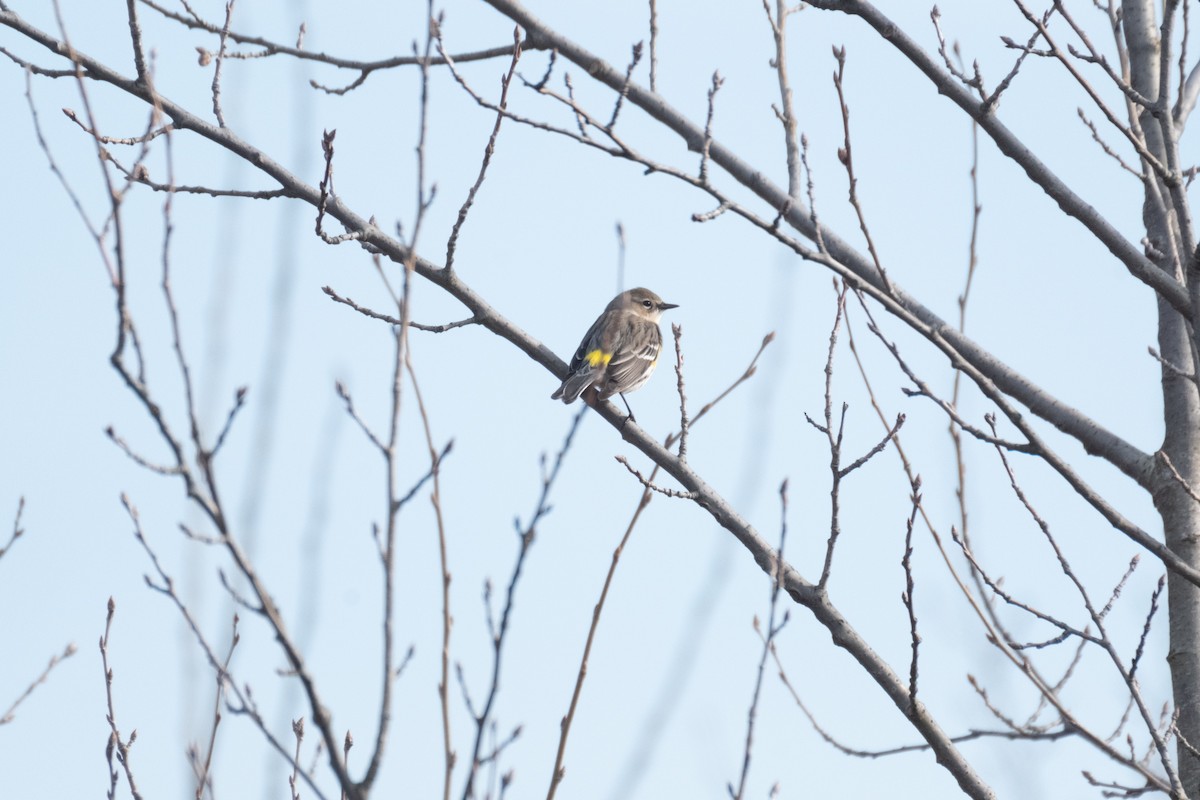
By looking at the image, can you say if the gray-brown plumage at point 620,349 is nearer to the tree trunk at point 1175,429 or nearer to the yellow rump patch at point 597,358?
the yellow rump patch at point 597,358

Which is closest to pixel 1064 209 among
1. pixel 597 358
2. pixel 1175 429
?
pixel 1175 429

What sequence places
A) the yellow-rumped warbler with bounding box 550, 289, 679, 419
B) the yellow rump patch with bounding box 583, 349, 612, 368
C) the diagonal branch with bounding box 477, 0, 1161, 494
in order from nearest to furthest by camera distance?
the diagonal branch with bounding box 477, 0, 1161, 494 < the yellow-rumped warbler with bounding box 550, 289, 679, 419 < the yellow rump patch with bounding box 583, 349, 612, 368

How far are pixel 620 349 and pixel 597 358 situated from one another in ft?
1.10

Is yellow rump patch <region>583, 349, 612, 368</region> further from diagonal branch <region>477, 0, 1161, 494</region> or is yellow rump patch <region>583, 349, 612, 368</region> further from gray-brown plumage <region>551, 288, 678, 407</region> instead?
diagonal branch <region>477, 0, 1161, 494</region>

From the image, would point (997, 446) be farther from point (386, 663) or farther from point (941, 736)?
point (386, 663)

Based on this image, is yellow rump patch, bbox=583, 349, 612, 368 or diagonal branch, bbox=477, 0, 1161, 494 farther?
yellow rump patch, bbox=583, 349, 612, 368

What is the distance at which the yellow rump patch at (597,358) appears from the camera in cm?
1052

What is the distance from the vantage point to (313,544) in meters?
3.31

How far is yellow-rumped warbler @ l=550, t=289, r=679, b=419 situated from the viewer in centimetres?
975

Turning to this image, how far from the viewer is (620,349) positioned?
36.5ft

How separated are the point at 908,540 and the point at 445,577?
6.76 feet

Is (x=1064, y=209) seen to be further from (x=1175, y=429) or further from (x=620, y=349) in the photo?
(x=620, y=349)

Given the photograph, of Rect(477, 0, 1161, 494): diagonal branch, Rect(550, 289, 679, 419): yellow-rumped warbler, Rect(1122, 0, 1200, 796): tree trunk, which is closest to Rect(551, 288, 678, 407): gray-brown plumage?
Rect(550, 289, 679, 419): yellow-rumped warbler

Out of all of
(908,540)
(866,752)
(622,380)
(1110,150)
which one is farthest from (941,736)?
(622,380)
